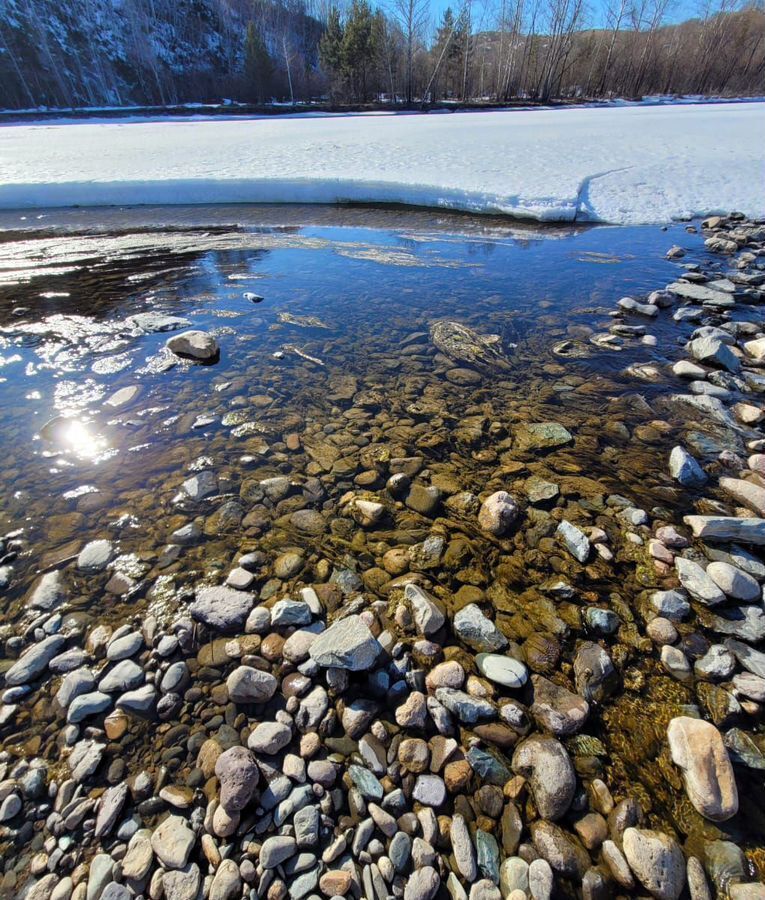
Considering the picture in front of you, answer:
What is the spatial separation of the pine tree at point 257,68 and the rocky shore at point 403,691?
1880 inches

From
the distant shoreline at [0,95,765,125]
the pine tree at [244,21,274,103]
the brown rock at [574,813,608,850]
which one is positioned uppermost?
the pine tree at [244,21,274,103]

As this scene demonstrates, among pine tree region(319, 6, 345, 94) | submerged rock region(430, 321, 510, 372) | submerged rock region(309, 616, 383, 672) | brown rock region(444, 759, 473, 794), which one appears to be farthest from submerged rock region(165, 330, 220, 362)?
pine tree region(319, 6, 345, 94)

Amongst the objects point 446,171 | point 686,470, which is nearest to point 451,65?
point 446,171

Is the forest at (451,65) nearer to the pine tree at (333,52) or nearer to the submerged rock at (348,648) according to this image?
the pine tree at (333,52)

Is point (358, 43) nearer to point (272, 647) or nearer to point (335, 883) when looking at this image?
point (272, 647)

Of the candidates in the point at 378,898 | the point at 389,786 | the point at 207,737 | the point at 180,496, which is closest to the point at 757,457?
the point at 389,786

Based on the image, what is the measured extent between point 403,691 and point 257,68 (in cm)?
4936

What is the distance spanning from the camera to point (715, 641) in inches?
65.4

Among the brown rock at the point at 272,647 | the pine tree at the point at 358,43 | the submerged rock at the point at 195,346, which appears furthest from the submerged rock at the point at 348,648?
the pine tree at the point at 358,43

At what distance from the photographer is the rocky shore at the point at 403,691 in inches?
46.8

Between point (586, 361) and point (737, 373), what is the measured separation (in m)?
1.12

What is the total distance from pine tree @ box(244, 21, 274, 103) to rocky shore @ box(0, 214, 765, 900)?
47.7 m

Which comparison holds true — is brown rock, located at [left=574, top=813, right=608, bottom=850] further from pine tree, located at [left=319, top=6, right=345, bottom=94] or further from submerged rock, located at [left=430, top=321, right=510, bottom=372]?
pine tree, located at [left=319, top=6, right=345, bottom=94]

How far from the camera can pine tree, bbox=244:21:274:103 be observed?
116 feet
